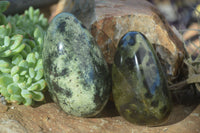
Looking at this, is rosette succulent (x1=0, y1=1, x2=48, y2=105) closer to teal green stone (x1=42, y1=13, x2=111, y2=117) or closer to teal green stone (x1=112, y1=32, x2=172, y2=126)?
teal green stone (x1=42, y1=13, x2=111, y2=117)

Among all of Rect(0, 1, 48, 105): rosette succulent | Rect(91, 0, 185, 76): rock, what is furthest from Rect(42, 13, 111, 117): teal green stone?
Rect(91, 0, 185, 76): rock

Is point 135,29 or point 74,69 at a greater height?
point 135,29

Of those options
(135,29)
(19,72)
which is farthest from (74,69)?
(135,29)

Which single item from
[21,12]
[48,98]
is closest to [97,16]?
[48,98]

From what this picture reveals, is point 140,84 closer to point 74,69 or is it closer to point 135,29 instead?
point 74,69

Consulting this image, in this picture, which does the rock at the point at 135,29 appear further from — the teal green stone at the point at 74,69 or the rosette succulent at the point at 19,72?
the rosette succulent at the point at 19,72
